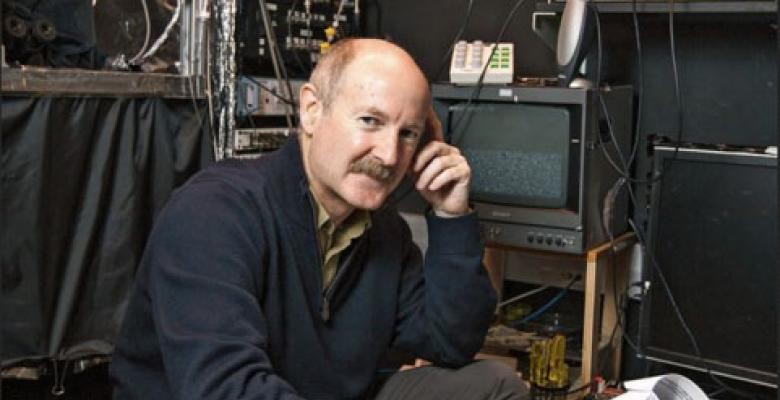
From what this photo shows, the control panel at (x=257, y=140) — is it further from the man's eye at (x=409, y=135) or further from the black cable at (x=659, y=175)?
the man's eye at (x=409, y=135)

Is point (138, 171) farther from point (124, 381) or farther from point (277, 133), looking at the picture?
point (124, 381)

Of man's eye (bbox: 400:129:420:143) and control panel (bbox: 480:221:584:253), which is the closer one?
man's eye (bbox: 400:129:420:143)

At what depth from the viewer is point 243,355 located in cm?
108

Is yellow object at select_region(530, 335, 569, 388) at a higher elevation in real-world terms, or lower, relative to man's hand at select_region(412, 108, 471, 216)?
lower

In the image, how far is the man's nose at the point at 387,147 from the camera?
127 centimetres

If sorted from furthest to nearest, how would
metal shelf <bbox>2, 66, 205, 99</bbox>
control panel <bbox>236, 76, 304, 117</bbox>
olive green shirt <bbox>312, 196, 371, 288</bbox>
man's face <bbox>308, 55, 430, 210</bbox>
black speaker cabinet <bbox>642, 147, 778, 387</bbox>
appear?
control panel <bbox>236, 76, 304, 117</bbox>
black speaker cabinet <bbox>642, 147, 778, 387</bbox>
metal shelf <bbox>2, 66, 205, 99</bbox>
olive green shirt <bbox>312, 196, 371, 288</bbox>
man's face <bbox>308, 55, 430, 210</bbox>

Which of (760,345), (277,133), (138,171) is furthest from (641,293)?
(138,171)

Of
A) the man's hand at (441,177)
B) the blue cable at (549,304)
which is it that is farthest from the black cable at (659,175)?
the man's hand at (441,177)

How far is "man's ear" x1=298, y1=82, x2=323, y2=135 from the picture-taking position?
1.32m

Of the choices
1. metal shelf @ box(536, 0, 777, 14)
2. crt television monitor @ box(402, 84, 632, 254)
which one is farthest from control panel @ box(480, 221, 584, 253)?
metal shelf @ box(536, 0, 777, 14)

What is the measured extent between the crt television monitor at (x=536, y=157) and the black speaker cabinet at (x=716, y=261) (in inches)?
6.6

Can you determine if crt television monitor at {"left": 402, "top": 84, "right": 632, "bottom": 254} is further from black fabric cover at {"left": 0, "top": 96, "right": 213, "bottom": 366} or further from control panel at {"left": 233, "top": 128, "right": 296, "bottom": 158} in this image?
black fabric cover at {"left": 0, "top": 96, "right": 213, "bottom": 366}

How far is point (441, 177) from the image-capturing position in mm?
1422

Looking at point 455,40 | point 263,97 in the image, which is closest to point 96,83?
point 263,97
